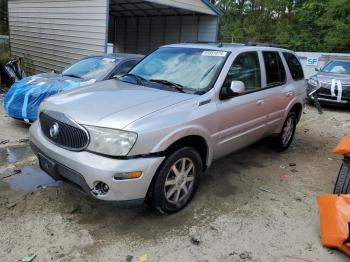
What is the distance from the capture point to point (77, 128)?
3207 mm

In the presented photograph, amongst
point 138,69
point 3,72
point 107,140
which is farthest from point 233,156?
point 3,72

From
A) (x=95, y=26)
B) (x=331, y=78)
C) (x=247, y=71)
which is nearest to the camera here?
(x=247, y=71)

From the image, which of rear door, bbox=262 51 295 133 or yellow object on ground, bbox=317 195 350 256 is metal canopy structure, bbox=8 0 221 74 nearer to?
rear door, bbox=262 51 295 133

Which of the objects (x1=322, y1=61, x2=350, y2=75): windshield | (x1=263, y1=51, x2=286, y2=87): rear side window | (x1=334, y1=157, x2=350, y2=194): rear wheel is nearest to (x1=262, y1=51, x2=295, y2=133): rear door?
(x1=263, y1=51, x2=286, y2=87): rear side window

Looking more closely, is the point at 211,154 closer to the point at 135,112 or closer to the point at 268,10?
the point at 135,112

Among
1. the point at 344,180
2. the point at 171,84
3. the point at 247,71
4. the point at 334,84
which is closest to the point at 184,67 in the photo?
the point at 171,84

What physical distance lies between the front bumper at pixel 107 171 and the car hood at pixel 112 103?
1.03 ft

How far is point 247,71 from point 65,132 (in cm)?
250

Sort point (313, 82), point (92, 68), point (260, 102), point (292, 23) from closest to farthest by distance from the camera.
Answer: point (260, 102) < point (92, 68) < point (313, 82) < point (292, 23)

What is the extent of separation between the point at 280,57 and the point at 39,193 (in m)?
4.06

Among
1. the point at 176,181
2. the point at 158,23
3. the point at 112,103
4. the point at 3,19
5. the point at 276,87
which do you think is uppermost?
the point at 3,19

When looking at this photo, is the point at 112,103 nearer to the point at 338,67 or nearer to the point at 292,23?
the point at 338,67

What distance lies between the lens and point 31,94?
6223mm

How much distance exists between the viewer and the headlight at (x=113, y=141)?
9.98ft
